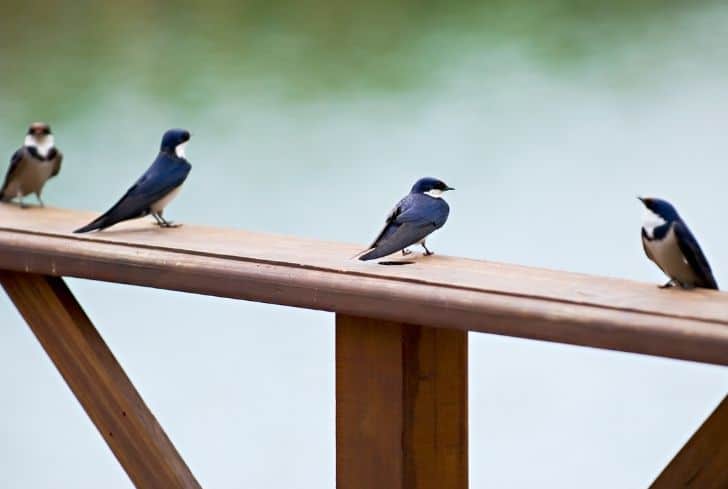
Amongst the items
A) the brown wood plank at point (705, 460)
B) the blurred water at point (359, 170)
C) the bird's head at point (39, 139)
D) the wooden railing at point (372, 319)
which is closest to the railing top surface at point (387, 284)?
the wooden railing at point (372, 319)

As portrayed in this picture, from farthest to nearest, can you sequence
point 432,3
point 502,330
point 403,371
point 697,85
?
point 432,3, point 697,85, point 403,371, point 502,330

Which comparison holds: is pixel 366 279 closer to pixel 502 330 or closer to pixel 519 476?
pixel 502 330

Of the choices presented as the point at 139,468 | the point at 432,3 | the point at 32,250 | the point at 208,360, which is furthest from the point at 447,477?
the point at 432,3

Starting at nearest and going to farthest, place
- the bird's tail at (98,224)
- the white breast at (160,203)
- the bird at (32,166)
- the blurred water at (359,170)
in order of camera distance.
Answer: the bird's tail at (98,224) → the white breast at (160,203) → the bird at (32,166) → the blurred water at (359,170)

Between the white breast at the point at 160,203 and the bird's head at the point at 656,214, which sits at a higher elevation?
the bird's head at the point at 656,214

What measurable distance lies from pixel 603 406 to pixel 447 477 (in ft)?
4.63

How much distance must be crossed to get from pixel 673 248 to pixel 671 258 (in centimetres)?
1

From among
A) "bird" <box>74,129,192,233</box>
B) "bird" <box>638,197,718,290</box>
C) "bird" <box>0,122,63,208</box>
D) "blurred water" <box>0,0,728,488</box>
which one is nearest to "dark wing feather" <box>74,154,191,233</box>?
"bird" <box>74,129,192,233</box>

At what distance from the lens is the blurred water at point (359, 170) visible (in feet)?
8.49

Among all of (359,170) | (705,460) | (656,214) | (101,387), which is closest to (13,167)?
(101,387)

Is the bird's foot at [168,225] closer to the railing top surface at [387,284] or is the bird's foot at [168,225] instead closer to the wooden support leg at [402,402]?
the railing top surface at [387,284]

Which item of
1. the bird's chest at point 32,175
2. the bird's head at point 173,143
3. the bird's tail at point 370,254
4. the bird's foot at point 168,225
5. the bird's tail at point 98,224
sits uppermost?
the bird's head at point 173,143

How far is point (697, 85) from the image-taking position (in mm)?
2980

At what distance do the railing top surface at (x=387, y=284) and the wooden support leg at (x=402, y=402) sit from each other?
0.06 metres
